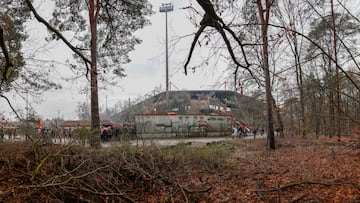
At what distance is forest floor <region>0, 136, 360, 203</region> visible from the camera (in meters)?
6.04

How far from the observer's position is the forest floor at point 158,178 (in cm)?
604

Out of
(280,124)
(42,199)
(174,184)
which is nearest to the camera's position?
(42,199)

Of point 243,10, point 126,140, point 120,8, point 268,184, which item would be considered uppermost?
point 120,8

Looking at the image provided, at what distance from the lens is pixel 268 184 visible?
7703 mm

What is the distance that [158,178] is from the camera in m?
7.63

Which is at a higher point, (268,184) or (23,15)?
(23,15)

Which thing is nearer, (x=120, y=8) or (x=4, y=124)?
(x=4, y=124)

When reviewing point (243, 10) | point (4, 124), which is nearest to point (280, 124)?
point (243, 10)

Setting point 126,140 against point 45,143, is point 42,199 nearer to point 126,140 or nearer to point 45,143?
point 45,143

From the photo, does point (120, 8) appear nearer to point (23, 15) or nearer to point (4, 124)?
point (23, 15)

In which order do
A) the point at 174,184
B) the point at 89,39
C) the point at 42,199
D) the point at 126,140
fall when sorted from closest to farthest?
the point at 42,199 < the point at 174,184 < the point at 126,140 < the point at 89,39

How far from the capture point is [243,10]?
19.3 ft

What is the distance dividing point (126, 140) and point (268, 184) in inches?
178

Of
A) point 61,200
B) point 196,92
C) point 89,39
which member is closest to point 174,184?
point 61,200
